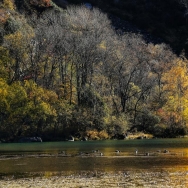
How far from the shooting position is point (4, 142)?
266ft

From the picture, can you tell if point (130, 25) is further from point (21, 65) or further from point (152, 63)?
point (21, 65)

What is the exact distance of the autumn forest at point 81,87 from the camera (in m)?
85.1

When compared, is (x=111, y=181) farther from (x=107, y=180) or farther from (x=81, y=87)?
(x=81, y=87)

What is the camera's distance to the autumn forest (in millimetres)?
85125

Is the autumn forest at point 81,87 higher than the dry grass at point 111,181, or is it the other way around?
the autumn forest at point 81,87

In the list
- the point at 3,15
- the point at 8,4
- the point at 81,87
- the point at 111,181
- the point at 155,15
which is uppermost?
the point at 155,15

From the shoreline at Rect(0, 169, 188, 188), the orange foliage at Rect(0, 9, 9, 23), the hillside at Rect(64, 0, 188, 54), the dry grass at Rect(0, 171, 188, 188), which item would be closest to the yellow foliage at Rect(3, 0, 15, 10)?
the orange foliage at Rect(0, 9, 9, 23)

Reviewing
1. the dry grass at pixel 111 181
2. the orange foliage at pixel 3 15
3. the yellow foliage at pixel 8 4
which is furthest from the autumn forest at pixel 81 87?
the dry grass at pixel 111 181

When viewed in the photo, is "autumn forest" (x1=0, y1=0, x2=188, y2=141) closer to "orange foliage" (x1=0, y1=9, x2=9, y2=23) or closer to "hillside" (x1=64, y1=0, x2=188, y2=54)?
"orange foliage" (x1=0, y1=9, x2=9, y2=23)

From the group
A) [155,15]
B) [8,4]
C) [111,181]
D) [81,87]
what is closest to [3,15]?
[8,4]

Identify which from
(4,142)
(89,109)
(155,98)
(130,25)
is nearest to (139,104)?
(155,98)

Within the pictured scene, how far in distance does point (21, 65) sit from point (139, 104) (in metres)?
23.6

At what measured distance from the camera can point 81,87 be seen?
91.4 meters

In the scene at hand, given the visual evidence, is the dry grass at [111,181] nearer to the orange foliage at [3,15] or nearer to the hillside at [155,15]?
the orange foliage at [3,15]
